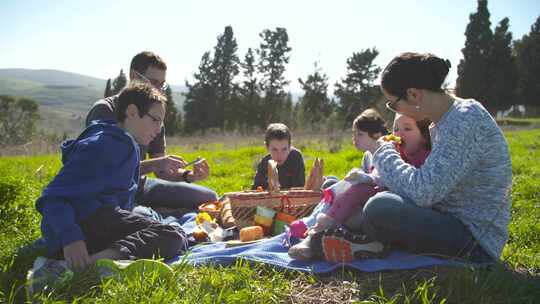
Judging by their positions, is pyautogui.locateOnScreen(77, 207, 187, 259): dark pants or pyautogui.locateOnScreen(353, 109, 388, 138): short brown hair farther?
pyautogui.locateOnScreen(353, 109, 388, 138): short brown hair

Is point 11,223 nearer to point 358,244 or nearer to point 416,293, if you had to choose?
point 358,244

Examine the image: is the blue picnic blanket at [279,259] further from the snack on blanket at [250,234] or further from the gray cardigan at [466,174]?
the gray cardigan at [466,174]

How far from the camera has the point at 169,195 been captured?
505 centimetres

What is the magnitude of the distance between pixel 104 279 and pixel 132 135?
123 cm

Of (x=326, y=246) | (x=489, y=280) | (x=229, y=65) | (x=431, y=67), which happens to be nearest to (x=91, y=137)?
(x=326, y=246)

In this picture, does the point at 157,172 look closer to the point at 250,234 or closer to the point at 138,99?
the point at 138,99

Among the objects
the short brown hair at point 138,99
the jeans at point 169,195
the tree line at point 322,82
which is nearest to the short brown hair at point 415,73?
the short brown hair at point 138,99

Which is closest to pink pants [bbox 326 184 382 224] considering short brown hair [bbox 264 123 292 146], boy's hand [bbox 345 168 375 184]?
boy's hand [bbox 345 168 375 184]

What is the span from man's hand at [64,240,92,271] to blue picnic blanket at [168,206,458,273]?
593mm

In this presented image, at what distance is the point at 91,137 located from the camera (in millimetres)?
2980

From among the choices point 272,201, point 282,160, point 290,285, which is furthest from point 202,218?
point 290,285

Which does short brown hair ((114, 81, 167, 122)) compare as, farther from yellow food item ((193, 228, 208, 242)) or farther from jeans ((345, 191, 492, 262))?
jeans ((345, 191, 492, 262))

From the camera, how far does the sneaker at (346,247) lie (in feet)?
9.24

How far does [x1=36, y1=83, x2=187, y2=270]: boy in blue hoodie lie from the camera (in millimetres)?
2693
